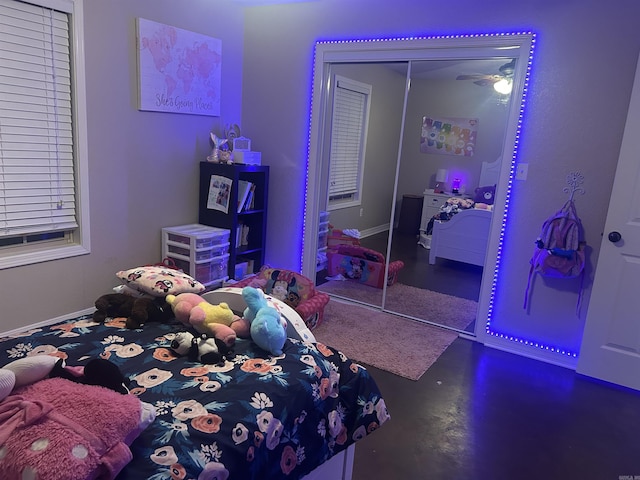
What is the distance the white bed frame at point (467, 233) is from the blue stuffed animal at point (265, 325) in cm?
216

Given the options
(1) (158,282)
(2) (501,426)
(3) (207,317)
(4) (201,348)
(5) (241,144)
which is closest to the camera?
(4) (201,348)

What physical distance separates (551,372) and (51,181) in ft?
11.6

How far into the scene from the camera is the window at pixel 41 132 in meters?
2.62

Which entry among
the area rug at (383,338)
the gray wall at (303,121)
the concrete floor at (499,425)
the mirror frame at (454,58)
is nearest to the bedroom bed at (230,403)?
the concrete floor at (499,425)

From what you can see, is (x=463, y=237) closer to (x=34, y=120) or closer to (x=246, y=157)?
(x=246, y=157)

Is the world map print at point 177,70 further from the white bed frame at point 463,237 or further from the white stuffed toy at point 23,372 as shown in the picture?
the white stuffed toy at point 23,372

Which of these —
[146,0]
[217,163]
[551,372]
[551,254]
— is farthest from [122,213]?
[551,372]

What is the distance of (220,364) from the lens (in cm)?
166

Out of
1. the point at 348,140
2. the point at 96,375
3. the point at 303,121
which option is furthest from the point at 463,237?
the point at 96,375

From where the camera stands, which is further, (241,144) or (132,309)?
(241,144)

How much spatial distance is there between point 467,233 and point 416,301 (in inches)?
29.7

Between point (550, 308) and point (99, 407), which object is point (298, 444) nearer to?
point (99, 407)

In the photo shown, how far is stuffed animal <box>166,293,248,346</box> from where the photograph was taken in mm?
1837

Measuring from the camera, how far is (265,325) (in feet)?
5.83
